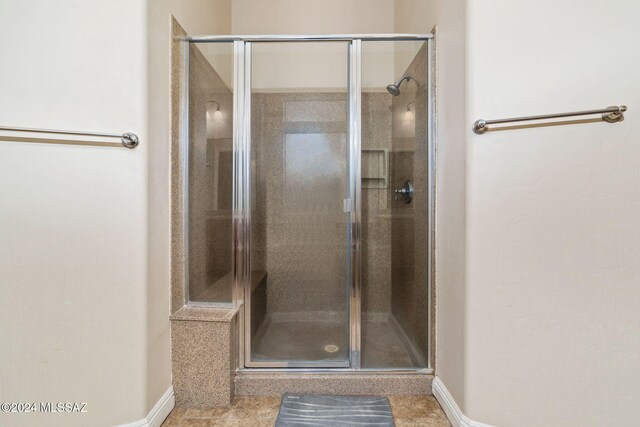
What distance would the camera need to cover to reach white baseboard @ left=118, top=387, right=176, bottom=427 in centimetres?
111

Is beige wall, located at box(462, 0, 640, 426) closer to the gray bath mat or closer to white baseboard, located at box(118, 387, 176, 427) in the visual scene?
the gray bath mat

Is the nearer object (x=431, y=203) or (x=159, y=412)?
(x=159, y=412)

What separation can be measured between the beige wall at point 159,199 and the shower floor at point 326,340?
0.44 m

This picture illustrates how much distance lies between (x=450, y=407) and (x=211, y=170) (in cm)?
156

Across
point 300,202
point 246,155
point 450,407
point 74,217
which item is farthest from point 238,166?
point 450,407

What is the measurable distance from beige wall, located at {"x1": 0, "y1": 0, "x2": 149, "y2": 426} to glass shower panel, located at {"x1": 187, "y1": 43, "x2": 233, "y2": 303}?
1.18 ft

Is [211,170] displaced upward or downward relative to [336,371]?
upward

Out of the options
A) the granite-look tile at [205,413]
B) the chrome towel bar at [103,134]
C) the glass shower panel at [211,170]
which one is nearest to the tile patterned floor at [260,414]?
the granite-look tile at [205,413]

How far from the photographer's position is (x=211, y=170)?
1.50 meters

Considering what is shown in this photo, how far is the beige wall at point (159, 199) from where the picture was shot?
116 centimetres

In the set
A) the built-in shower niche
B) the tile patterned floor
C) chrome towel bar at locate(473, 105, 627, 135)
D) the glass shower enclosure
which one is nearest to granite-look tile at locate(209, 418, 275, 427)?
the tile patterned floor

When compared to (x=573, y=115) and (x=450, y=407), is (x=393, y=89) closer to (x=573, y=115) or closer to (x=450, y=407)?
(x=573, y=115)

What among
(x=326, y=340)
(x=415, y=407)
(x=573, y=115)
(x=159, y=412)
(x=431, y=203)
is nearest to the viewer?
(x=573, y=115)

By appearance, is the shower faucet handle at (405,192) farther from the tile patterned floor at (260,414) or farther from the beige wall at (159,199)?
the beige wall at (159,199)
